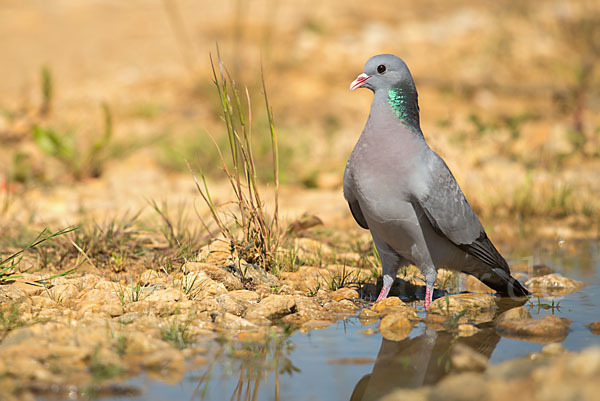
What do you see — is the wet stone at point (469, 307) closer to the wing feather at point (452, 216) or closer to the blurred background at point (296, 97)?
the wing feather at point (452, 216)

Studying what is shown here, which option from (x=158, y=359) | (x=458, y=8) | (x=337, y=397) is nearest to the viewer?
(x=337, y=397)

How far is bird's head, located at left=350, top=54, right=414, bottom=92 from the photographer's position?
3611mm

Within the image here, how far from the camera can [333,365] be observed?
2.84 meters

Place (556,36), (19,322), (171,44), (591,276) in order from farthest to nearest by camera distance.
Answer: (556,36), (171,44), (591,276), (19,322)

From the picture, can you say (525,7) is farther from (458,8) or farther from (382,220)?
(382,220)

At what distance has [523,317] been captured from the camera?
11.2 ft

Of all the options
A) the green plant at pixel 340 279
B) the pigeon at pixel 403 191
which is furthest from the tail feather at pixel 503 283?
the green plant at pixel 340 279

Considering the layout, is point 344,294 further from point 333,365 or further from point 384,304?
point 333,365

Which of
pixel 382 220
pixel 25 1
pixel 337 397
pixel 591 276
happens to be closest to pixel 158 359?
pixel 337 397

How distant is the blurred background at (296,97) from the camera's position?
20.5 ft

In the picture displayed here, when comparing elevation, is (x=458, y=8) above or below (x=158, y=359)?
above

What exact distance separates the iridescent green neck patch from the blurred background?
0.71 meters

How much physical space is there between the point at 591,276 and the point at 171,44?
29.1 feet

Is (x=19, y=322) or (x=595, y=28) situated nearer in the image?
(x=19, y=322)
